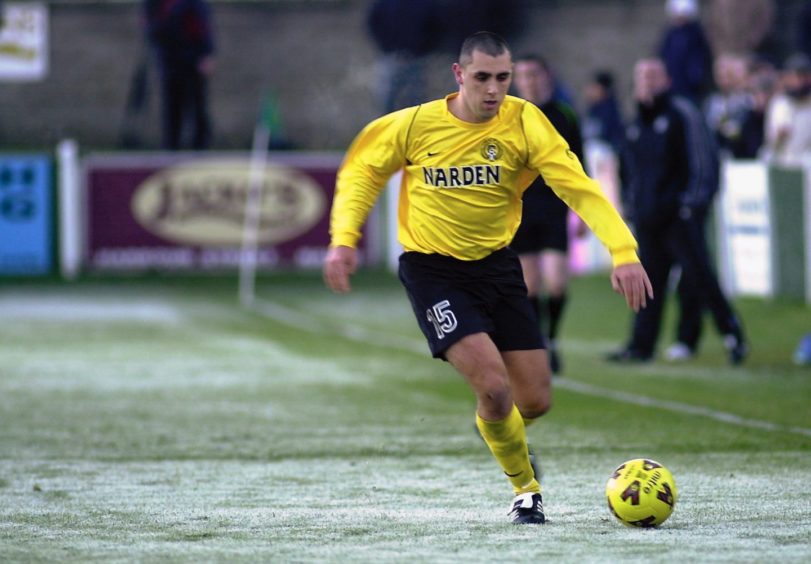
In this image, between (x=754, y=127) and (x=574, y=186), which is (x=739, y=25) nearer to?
(x=754, y=127)

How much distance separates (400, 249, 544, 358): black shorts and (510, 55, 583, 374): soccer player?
172 inches

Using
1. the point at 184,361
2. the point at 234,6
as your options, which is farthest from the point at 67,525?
the point at 234,6

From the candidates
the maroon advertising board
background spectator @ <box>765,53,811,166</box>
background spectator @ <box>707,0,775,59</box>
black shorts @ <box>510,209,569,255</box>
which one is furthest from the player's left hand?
background spectator @ <box>707,0,775,59</box>

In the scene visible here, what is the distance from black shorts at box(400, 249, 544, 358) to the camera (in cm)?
725

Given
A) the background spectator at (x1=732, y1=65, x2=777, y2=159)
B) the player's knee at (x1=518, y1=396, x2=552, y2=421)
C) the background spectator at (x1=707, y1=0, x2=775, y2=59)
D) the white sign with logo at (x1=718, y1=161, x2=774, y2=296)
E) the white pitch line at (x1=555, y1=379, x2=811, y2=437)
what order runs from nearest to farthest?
the player's knee at (x1=518, y1=396, x2=552, y2=421) → the white pitch line at (x1=555, y1=379, x2=811, y2=437) → the white sign with logo at (x1=718, y1=161, x2=774, y2=296) → the background spectator at (x1=732, y1=65, x2=777, y2=159) → the background spectator at (x1=707, y1=0, x2=775, y2=59)

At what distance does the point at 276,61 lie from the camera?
27984mm

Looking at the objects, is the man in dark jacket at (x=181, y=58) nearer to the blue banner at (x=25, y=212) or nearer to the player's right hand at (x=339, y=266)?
the blue banner at (x=25, y=212)

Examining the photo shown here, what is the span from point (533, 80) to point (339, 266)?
4912 mm

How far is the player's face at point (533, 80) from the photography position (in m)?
11.6

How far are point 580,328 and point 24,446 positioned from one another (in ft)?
25.6

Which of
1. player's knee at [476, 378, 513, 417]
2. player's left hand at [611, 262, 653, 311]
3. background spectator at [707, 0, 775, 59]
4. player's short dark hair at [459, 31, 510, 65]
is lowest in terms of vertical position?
player's knee at [476, 378, 513, 417]

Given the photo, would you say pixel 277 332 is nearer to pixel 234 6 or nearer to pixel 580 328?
pixel 580 328

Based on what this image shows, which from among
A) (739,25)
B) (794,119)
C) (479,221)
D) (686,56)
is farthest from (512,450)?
(739,25)

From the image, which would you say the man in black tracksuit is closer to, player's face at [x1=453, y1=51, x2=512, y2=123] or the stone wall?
player's face at [x1=453, y1=51, x2=512, y2=123]
